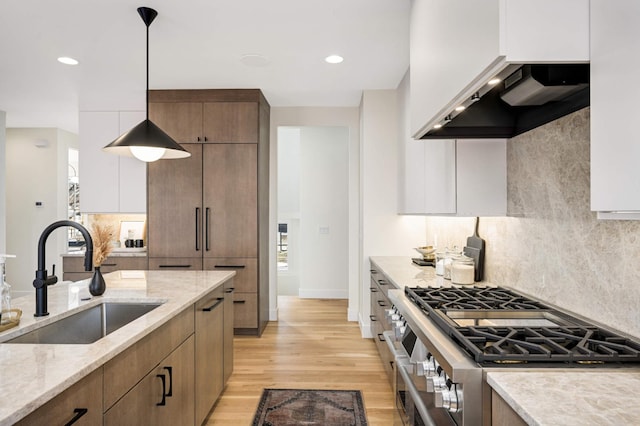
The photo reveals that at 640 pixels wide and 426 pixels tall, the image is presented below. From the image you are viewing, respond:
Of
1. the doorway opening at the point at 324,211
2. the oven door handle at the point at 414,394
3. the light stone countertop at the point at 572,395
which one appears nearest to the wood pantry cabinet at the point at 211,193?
the doorway opening at the point at 324,211

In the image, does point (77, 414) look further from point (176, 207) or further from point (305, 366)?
point (176, 207)

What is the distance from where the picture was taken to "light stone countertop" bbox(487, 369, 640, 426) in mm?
807

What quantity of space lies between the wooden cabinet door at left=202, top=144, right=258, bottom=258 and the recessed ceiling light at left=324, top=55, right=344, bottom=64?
1.29 m

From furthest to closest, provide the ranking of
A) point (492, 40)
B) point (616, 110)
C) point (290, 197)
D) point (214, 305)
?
point (290, 197)
point (214, 305)
point (492, 40)
point (616, 110)

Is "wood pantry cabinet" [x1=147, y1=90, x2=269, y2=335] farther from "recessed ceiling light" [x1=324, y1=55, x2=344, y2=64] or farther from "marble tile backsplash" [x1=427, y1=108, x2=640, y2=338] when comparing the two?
"marble tile backsplash" [x1=427, y1=108, x2=640, y2=338]

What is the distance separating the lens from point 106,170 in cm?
463

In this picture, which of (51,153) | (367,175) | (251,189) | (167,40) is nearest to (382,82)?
(367,175)

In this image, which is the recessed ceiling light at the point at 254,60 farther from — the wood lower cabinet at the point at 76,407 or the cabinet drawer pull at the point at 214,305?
the wood lower cabinet at the point at 76,407

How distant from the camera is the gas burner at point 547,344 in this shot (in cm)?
109

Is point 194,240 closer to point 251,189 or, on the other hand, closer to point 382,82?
point 251,189

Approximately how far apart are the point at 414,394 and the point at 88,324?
1.54 m

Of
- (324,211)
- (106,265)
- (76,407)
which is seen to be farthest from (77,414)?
(324,211)

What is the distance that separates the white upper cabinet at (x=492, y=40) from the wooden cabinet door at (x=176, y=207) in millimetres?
3165

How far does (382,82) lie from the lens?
398cm
